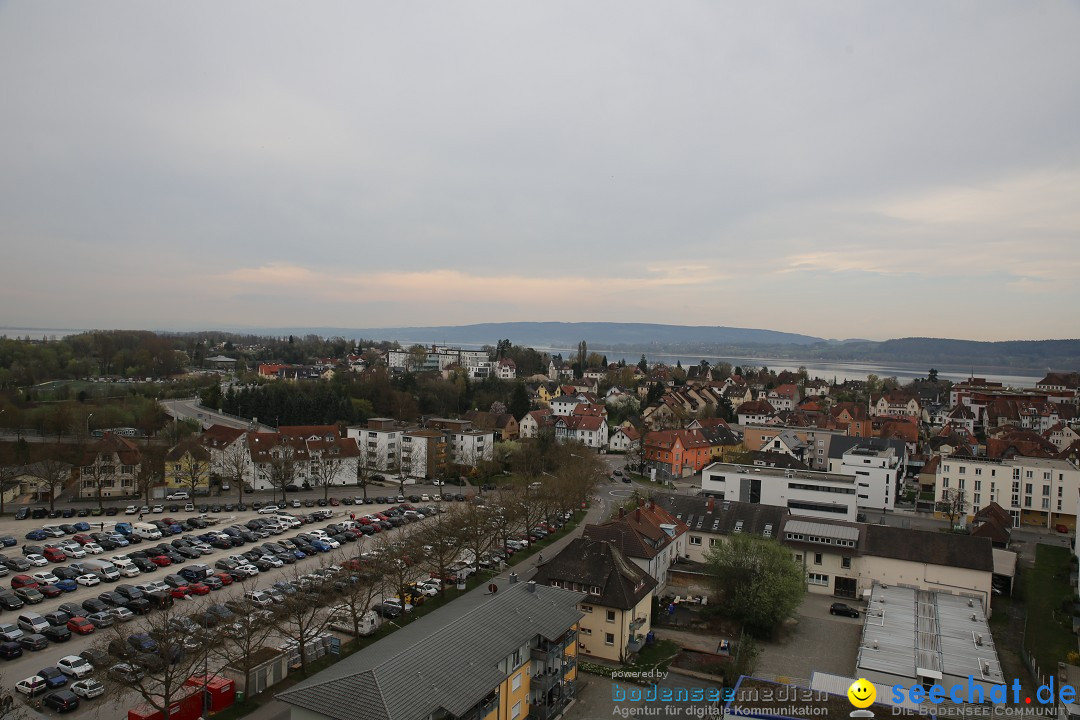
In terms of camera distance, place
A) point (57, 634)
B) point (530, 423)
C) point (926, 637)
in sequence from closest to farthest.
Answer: point (57, 634)
point (926, 637)
point (530, 423)

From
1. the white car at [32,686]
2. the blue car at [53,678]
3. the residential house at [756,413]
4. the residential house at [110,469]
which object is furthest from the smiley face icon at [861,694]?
the residential house at [756,413]

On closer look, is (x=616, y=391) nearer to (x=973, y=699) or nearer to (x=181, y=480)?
(x=181, y=480)

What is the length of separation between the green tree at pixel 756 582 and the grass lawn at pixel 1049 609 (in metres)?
5.86

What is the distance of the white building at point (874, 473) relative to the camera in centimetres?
3148

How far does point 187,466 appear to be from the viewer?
31469mm

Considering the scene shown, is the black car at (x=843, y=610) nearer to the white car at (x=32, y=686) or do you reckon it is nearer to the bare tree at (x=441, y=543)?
the bare tree at (x=441, y=543)

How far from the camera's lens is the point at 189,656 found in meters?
11.9

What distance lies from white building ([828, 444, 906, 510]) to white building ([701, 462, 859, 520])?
177 inches

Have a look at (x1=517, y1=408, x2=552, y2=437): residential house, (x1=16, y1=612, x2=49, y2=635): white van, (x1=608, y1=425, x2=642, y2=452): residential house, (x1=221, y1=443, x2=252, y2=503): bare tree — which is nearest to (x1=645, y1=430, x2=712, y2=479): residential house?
(x1=608, y1=425, x2=642, y2=452): residential house

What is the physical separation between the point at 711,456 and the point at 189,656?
35.4 meters

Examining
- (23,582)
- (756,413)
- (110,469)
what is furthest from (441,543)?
(756,413)

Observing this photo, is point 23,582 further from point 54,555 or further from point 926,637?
point 926,637

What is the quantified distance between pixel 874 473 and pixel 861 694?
74.0 ft

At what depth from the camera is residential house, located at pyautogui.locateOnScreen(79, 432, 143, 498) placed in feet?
98.3
